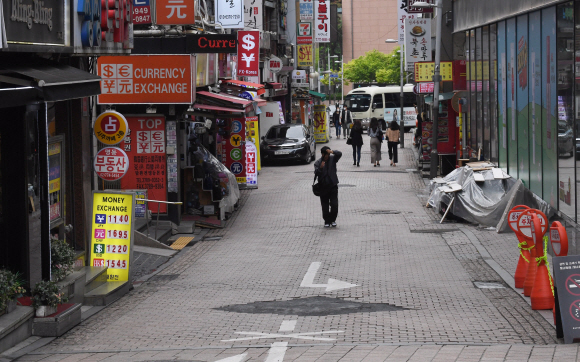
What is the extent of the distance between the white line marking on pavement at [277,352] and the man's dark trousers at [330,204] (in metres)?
9.51

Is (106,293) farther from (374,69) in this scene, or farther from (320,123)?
(374,69)

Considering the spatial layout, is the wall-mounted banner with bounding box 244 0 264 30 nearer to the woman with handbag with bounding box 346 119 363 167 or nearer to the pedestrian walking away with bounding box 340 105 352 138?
the woman with handbag with bounding box 346 119 363 167

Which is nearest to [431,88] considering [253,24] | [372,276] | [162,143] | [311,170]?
[311,170]

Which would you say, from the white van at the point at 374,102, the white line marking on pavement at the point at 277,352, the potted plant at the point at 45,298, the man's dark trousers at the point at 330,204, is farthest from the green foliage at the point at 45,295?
the white van at the point at 374,102

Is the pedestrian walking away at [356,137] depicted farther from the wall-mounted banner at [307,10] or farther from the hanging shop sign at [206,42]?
the wall-mounted banner at [307,10]

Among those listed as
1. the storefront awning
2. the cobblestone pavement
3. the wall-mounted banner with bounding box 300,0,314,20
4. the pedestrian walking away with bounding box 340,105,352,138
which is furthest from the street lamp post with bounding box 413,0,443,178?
the pedestrian walking away with bounding box 340,105,352,138

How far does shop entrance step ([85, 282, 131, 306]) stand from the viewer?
10.8m

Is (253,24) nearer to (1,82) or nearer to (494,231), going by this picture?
(494,231)

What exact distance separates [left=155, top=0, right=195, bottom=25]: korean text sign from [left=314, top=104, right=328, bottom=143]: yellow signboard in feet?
96.9

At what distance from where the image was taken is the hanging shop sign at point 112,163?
11742 mm

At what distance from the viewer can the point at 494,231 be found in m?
16.8

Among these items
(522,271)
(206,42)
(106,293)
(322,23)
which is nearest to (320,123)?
(322,23)

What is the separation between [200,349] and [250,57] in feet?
61.8

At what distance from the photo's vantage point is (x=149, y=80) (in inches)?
653
